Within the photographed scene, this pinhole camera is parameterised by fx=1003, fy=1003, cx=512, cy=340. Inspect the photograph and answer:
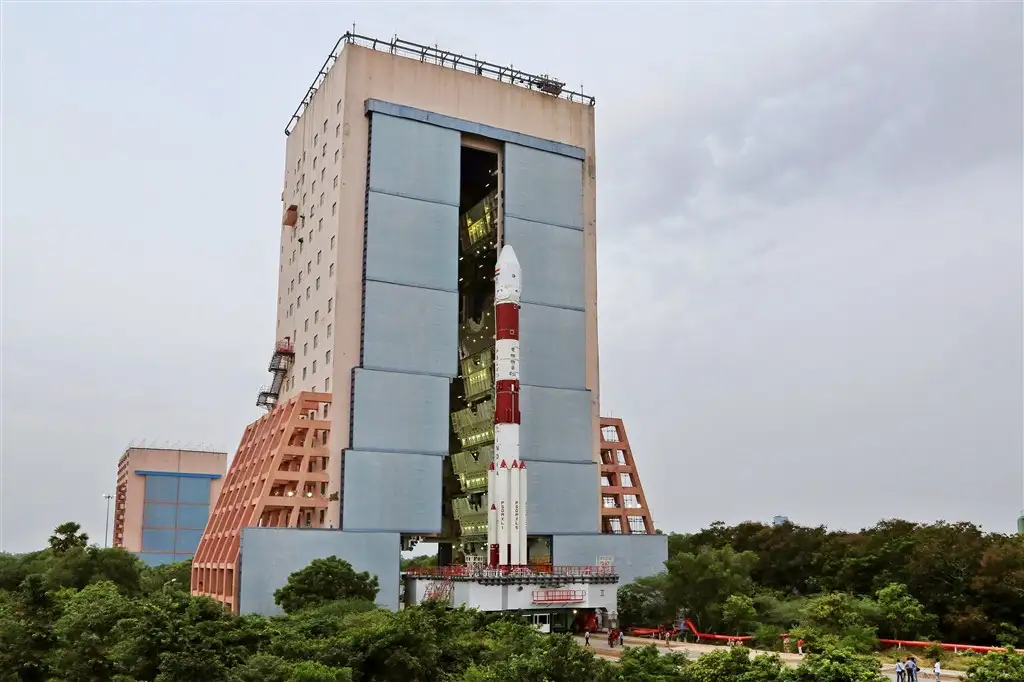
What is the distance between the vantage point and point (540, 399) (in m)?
75.5

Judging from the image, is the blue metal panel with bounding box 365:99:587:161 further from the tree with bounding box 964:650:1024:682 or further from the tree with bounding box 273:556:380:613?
→ the tree with bounding box 964:650:1024:682

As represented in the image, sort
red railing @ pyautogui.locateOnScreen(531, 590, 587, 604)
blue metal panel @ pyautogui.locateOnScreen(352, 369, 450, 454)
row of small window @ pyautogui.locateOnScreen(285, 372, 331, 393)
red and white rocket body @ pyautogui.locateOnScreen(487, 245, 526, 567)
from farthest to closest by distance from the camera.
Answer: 1. row of small window @ pyautogui.locateOnScreen(285, 372, 331, 393)
2. blue metal panel @ pyautogui.locateOnScreen(352, 369, 450, 454)
3. red and white rocket body @ pyautogui.locateOnScreen(487, 245, 526, 567)
4. red railing @ pyautogui.locateOnScreen(531, 590, 587, 604)

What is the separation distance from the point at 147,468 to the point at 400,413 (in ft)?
321

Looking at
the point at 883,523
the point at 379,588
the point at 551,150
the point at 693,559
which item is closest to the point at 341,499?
the point at 379,588

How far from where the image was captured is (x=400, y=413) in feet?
231

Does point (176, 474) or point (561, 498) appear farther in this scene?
point (176, 474)

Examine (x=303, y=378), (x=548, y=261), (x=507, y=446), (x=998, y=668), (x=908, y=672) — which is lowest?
(x=908, y=672)

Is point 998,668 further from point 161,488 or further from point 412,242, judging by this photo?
point 161,488

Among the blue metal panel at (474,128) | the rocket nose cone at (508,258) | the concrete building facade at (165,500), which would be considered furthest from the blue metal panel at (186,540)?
the rocket nose cone at (508,258)

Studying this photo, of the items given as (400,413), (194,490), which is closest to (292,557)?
(400,413)

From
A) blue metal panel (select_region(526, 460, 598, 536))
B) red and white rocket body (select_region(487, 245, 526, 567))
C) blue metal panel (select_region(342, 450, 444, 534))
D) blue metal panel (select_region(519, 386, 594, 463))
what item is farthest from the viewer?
blue metal panel (select_region(519, 386, 594, 463))

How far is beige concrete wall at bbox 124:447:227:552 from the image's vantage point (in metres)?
151

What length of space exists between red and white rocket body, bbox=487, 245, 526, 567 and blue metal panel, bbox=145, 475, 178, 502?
4049 inches

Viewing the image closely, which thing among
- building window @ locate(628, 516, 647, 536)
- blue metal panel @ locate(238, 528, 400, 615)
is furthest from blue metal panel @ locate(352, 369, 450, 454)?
building window @ locate(628, 516, 647, 536)
